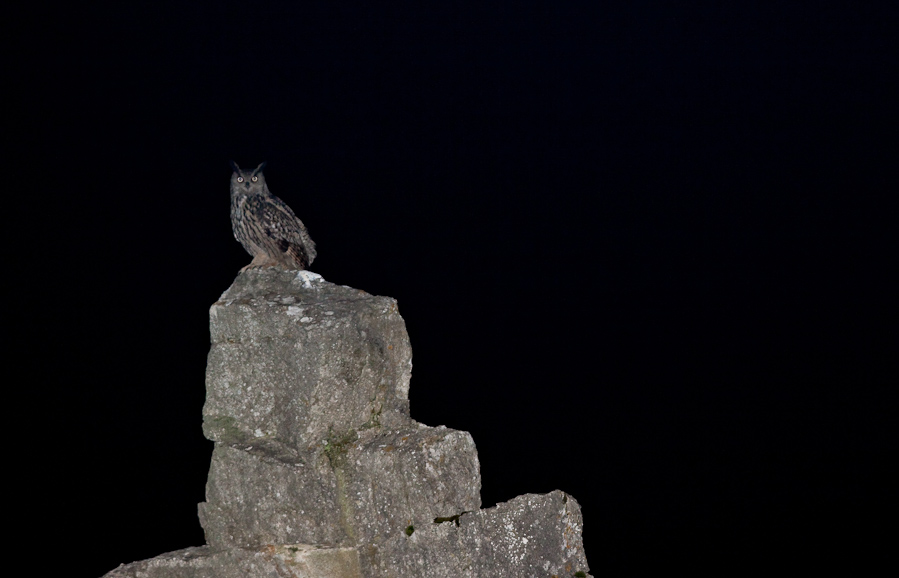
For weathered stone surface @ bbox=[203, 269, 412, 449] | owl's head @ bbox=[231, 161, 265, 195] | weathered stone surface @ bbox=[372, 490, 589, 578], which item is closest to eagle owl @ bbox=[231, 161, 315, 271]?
owl's head @ bbox=[231, 161, 265, 195]

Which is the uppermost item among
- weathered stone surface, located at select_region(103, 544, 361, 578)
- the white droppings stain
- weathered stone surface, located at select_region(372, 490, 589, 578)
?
the white droppings stain

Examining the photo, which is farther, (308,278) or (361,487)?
(308,278)

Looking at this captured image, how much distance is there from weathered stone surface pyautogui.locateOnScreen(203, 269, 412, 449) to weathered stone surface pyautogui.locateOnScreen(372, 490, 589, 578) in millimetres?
504

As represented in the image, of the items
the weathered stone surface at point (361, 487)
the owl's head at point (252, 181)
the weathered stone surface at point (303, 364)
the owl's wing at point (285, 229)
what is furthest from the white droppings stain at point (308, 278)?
the owl's head at point (252, 181)

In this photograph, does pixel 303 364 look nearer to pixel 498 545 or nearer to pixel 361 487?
pixel 361 487

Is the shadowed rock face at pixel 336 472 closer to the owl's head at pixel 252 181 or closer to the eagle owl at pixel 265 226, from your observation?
the eagle owl at pixel 265 226

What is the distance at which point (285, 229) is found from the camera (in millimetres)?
4801

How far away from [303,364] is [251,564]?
82cm

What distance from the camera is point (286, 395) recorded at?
12.9ft

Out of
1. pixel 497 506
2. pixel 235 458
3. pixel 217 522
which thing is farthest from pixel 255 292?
pixel 497 506

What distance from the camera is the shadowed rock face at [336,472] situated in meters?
3.78

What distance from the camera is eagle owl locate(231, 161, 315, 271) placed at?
15.5 ft

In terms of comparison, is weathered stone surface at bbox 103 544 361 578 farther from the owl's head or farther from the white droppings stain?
the owl's head

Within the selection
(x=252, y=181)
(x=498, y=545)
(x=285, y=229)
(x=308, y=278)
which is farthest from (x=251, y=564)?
(x=252, y=181)
